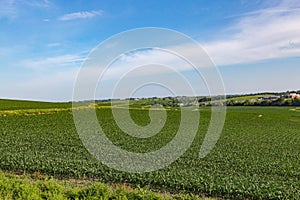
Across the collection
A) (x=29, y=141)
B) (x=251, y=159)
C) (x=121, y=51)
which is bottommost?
(x=251, y=159)

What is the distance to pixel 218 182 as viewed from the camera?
1186 cm

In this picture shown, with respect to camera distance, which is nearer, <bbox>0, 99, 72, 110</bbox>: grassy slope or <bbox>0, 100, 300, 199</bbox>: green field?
<bbox>0, 100, 300, 199</bbox>: green field

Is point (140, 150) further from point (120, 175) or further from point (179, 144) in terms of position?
point (120, 175)

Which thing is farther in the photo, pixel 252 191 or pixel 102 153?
pixel 102 153

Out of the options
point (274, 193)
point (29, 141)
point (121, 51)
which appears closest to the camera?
point (121, 51)

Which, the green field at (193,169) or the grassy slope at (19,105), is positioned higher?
the grassy slope at (19,105)

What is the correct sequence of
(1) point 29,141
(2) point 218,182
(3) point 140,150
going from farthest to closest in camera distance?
(1) point 29,141 → (3) point 140,150 → (2) point 218,182

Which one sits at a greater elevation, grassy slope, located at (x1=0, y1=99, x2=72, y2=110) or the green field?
grassy slope, located at (x1=0, y1=99, x2=72, y2=110)

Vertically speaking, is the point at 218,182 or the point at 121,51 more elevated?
the point at 121,51

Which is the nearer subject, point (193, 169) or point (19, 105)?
point (193, 169)

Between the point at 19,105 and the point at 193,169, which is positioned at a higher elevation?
the point at 19,105

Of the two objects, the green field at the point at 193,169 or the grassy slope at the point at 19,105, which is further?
the grassy slope at the point at 19,105

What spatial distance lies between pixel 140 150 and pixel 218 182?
9.46 meters

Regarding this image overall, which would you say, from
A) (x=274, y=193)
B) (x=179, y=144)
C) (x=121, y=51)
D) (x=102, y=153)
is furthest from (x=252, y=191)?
(x=179, y=144)
